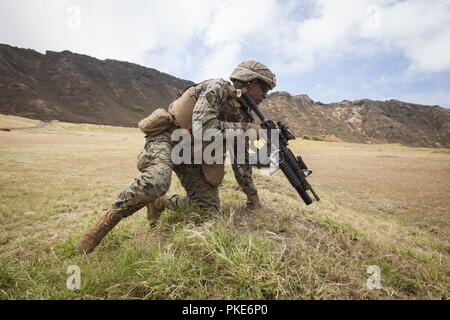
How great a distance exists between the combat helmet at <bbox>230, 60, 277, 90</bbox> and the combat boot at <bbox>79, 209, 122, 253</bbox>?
7.16ft

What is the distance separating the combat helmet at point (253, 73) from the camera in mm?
4301

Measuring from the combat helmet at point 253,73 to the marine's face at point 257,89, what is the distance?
7cm

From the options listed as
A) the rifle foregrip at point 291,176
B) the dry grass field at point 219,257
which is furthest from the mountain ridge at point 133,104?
the rifle foregrip at point 291,176

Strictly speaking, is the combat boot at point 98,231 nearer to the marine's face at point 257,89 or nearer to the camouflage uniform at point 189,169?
the camouflage uniform at point 189,169

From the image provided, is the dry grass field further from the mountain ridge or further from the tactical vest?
A: the mountain ridge

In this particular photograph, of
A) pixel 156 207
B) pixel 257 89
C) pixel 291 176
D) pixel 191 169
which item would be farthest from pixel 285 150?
pixel 156 207

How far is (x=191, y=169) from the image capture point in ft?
14.4

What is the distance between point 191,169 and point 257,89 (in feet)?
4.28

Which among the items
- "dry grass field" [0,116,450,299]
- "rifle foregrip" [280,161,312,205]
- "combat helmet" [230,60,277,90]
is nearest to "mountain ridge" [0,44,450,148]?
"dry grass field" [0,116,450,299]

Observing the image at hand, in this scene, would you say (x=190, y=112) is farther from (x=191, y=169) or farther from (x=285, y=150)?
(x=285, y=150)

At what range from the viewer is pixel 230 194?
19.7 feet

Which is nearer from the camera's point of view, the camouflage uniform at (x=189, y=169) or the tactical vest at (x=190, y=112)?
the camouflage uniform at (x=189, y=169)

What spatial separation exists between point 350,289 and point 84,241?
259cm
